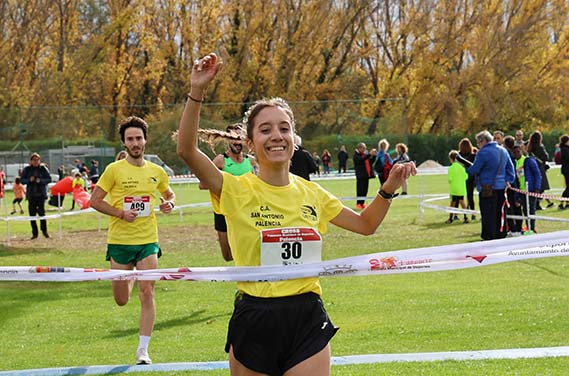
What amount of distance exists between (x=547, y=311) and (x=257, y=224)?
640 cm

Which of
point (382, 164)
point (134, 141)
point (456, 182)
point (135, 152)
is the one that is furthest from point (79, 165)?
point (134, 141)

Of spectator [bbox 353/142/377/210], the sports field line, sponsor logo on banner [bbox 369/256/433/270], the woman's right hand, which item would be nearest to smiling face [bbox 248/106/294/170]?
the woman's right hand

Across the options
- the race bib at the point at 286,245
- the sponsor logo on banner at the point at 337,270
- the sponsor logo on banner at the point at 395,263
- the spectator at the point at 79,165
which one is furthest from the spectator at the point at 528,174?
the spectator at the point at 79,165

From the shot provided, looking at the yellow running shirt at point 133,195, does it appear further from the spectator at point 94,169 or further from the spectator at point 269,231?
the spectator at point 94,169

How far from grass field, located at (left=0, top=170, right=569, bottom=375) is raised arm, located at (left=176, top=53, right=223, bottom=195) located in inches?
128

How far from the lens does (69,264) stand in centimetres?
1731

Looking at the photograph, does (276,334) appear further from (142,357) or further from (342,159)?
(342,159)

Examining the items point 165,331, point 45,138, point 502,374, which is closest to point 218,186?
point 502,374

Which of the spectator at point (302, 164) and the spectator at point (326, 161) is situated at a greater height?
the spectator at point (302, 164)

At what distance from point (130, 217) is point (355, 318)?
117 inches

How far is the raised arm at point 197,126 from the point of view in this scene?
4621mm

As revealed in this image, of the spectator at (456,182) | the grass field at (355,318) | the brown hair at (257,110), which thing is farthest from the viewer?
the spectator at (456,182)

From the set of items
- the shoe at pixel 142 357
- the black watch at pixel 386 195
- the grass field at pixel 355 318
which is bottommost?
the grass field at pixel 355 318

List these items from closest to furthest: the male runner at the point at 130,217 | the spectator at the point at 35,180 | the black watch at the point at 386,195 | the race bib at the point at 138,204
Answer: the black watch at the point at 386,195 < the male runner at the point at 130,217 < the race bib at the point at 138,204 < the spectator at the point at 35,180
